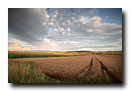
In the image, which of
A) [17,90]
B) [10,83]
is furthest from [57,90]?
[10,83]

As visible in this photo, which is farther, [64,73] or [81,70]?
[81,70]

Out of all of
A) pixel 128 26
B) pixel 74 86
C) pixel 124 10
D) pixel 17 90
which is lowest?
pixel 17 90

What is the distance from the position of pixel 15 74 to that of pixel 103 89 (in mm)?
5271

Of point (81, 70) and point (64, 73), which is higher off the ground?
point (64, 73)

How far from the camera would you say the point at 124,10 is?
3484mm

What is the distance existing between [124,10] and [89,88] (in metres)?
5.31

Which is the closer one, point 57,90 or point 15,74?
point 57,90

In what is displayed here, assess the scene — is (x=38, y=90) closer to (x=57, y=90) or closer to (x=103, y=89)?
(x=57, y=90)

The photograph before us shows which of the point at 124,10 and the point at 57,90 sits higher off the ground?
the point at 124,10

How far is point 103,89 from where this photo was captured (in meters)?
2.88

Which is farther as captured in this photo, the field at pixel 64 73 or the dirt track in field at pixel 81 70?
the dirt track in field at pixel 81 70

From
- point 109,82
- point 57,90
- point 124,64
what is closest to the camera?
point 57,90

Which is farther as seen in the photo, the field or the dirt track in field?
the dirt track in field

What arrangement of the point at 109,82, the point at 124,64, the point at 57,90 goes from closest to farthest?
the point at 57,90 → the point at 109,82 → the point at 124,64
